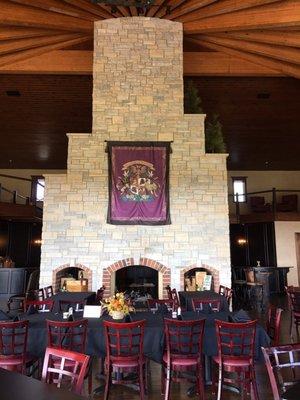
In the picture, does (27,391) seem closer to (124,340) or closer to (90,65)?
(124,340)

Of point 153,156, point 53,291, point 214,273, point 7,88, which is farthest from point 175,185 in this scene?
point 7,88

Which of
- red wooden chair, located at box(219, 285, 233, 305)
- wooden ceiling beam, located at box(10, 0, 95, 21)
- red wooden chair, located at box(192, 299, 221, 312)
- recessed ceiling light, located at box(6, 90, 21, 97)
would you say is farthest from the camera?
recessed ceiling light, located at box(6, 90, 21, 97)

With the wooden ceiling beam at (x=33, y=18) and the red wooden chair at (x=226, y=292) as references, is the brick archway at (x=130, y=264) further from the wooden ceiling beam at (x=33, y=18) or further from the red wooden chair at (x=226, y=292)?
the wooden ceiling beam at (x=33, y=18)

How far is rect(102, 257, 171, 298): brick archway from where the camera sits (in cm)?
739

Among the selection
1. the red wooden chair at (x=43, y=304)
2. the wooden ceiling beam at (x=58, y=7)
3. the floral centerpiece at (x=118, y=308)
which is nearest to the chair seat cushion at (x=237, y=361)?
the floral centerpiece at (x=118, y=308)

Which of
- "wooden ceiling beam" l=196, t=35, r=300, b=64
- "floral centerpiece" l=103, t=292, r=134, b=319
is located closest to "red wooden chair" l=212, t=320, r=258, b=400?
"floral centerpiece" l=103, t=292, r=134, b=319

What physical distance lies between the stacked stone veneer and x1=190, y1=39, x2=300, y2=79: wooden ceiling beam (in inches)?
38.3

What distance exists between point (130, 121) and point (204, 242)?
3167 millimetres

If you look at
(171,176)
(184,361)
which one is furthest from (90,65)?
(184,361)

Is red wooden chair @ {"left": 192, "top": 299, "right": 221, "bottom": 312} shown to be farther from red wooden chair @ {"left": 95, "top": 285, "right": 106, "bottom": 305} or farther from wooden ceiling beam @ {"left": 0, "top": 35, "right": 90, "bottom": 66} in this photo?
wooden ceiling beam @ {"left": 0, "top": 35, "right": 90, "bottom": 66}

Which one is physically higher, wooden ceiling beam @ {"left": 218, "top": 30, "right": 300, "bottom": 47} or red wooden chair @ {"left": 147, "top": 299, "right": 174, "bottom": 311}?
wooden ceiling beam @ {"left": 218, "top": 30, "right": 300, "bottom": 47}

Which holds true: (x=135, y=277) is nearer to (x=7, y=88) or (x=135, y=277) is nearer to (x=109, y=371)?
(x=109, y=371)

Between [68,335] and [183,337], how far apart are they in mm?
1295

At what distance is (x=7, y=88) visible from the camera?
34.7ft
